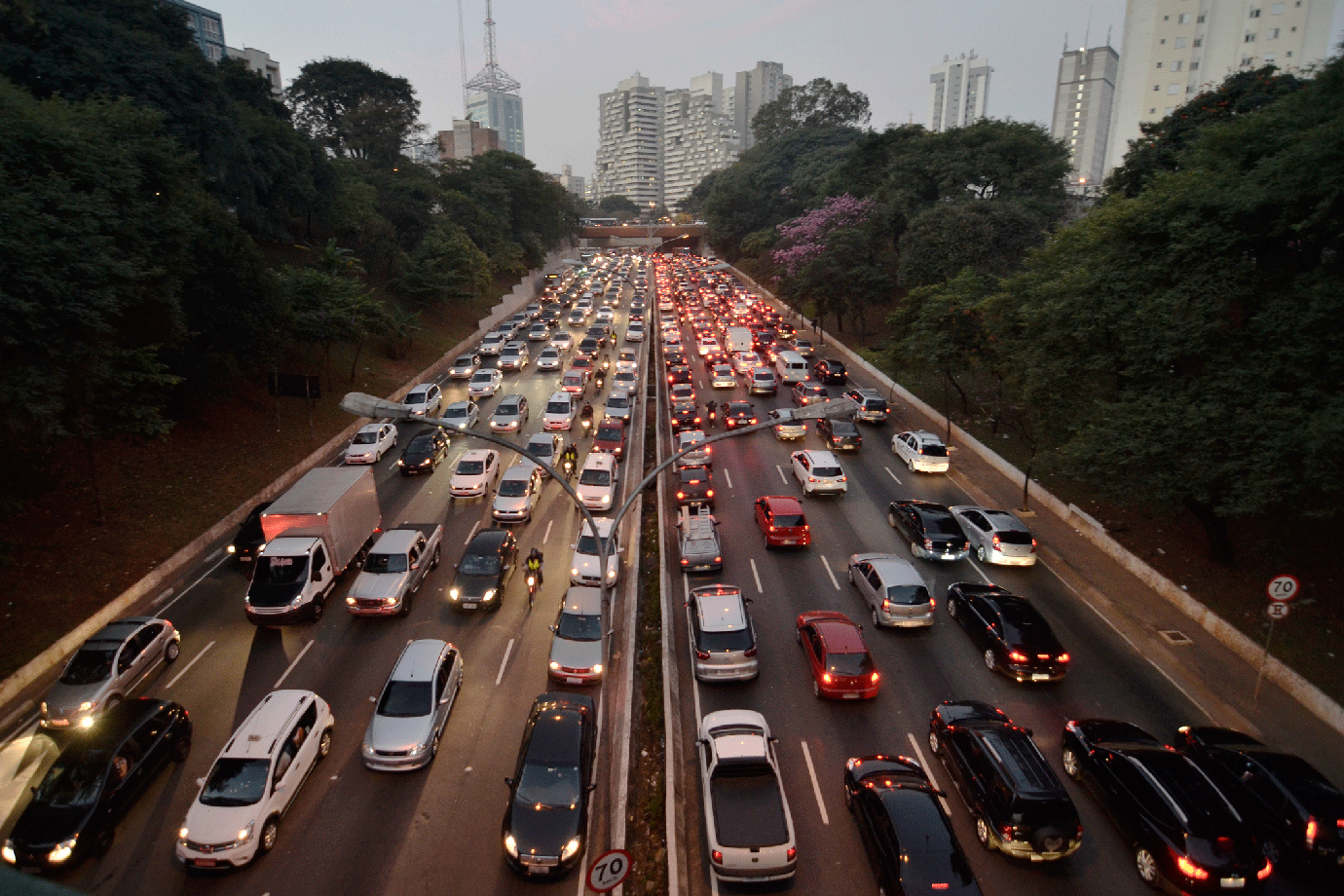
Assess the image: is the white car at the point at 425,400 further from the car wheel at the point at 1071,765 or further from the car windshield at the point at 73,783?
the car wheel at the point at 1071,765

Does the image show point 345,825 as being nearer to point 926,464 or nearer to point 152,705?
point 152,705

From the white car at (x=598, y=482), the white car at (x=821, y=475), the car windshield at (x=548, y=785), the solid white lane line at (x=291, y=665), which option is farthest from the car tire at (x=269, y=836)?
the white car at (x=821, y=475)

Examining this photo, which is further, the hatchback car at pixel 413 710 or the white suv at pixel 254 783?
the hatchback car at pixel 413 710

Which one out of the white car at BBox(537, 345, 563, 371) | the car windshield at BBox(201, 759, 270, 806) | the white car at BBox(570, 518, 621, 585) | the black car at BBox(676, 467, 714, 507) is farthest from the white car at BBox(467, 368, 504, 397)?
the car windshield at BBox(201, 759, 270, 806)

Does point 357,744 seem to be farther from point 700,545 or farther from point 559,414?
point 559,414

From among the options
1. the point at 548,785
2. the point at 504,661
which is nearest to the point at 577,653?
the point at 504,661

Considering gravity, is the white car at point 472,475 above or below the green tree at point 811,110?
below
